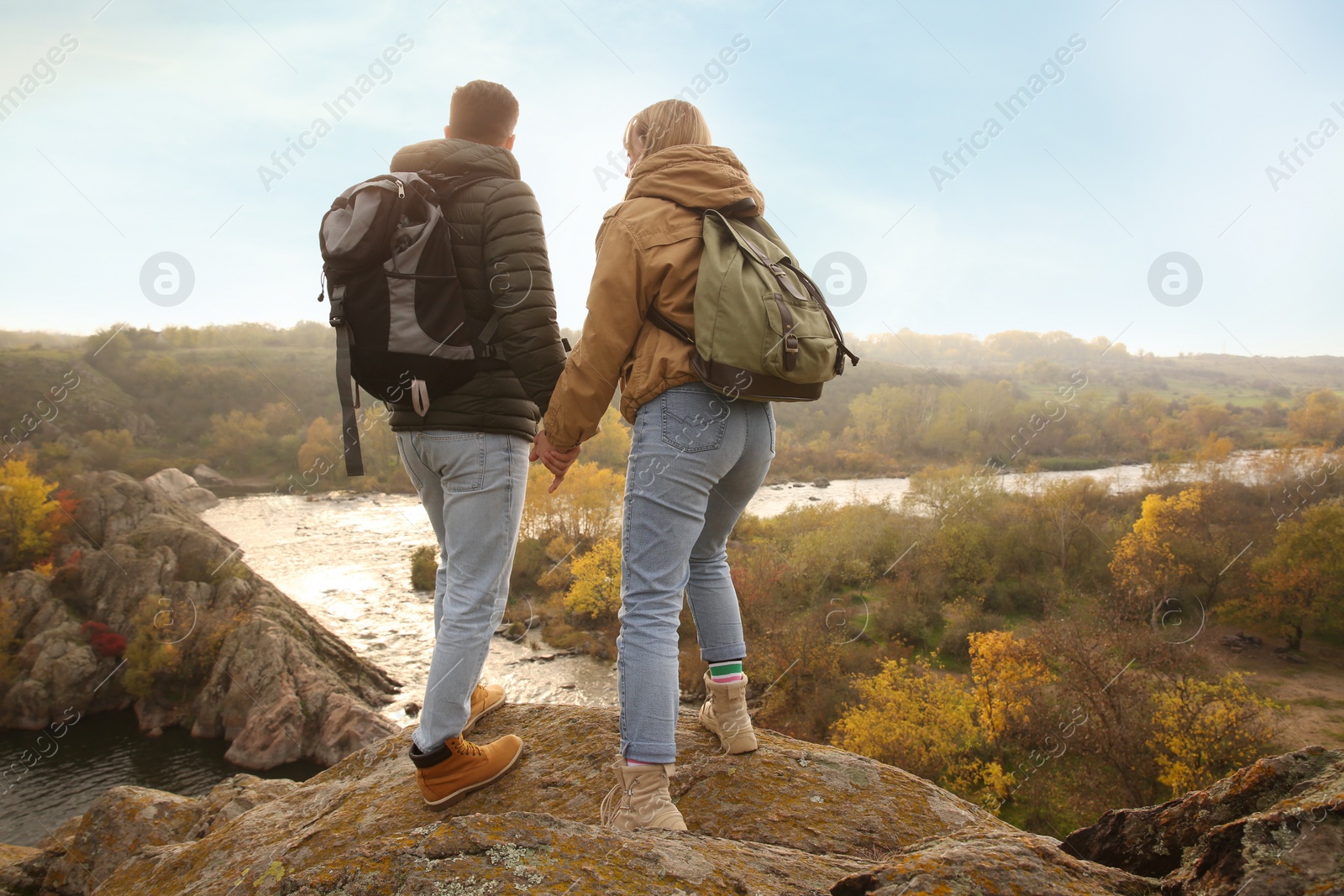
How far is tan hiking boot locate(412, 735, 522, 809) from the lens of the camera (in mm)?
2535

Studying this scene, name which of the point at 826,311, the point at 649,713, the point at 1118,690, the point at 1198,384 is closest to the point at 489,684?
the point at 649,713

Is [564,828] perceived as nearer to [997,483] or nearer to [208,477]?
[997,483]

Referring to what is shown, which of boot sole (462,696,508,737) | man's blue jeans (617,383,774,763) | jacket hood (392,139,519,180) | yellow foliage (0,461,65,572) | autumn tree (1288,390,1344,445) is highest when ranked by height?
autumn tree (1288,390,1344,445)

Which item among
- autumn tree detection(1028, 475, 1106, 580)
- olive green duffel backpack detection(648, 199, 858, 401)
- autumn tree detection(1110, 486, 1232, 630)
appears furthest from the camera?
autumn tree detection(1028, 475, 1106, 580)

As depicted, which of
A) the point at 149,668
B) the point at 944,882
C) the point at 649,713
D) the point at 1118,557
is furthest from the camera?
the point at 1118,557

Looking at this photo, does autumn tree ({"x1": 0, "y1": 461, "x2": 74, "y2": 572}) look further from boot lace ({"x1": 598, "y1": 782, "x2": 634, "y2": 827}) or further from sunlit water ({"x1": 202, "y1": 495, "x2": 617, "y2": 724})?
boot lace ({"x1": 598, "y1": 782, "x2": 634, "y2": 827})

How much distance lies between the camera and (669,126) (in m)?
2.30

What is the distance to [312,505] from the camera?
58625 millimetres

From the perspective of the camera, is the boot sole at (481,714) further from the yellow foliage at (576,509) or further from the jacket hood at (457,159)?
the yellow foliage at (576,509)

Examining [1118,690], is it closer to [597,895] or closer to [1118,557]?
[1118,557]

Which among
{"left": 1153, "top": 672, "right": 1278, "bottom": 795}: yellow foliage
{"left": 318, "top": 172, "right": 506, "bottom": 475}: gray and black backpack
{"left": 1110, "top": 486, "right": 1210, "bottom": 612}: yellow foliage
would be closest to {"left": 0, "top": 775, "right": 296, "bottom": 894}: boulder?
{"left": 318, "top": 172, "right": 506, "bottom": 475}: gray and black backpack

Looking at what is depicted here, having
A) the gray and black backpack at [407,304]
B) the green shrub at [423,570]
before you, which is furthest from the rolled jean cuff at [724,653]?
the green shrub at [423,570]

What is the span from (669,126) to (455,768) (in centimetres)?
232

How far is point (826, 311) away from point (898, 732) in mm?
23560
